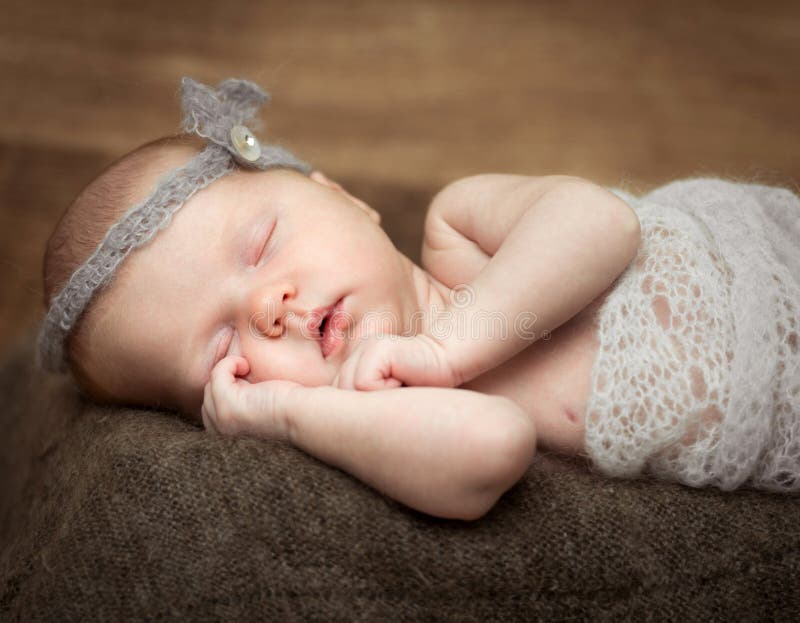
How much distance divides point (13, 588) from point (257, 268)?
1.63ft

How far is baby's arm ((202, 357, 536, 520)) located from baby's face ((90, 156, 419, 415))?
101 millimetres

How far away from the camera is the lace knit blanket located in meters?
0.94

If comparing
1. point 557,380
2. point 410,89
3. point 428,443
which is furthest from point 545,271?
point 410,89

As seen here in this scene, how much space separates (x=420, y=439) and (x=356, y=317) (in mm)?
254

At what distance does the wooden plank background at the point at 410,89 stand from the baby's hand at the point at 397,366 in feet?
3.16

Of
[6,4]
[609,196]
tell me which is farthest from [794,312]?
[6,4]

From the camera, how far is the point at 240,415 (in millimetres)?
970

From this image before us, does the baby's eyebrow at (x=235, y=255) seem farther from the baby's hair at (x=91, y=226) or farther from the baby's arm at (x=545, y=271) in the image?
the baby's arm at (x=545, y=271)

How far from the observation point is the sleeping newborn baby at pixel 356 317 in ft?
3.04

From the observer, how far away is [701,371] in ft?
3.17

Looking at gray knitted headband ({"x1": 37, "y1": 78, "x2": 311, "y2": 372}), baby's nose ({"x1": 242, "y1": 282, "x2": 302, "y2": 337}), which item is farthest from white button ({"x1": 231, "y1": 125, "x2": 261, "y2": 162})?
baby's nose ({"x1": 242, "y1": 282, "x2": 302, "y2": 337})

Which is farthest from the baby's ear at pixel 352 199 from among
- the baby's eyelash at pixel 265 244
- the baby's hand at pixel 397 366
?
the baby's hand at pixel 397 366

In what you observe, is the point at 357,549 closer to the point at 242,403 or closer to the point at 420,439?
the point at 420,439

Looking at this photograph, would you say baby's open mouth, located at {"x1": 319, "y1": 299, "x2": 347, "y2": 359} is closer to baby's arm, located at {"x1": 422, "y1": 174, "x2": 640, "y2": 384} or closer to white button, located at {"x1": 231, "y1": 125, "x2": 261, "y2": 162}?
baby's arm, located at {"x1": 422, "y1": 174, "x2": 640, "y2": 384}
